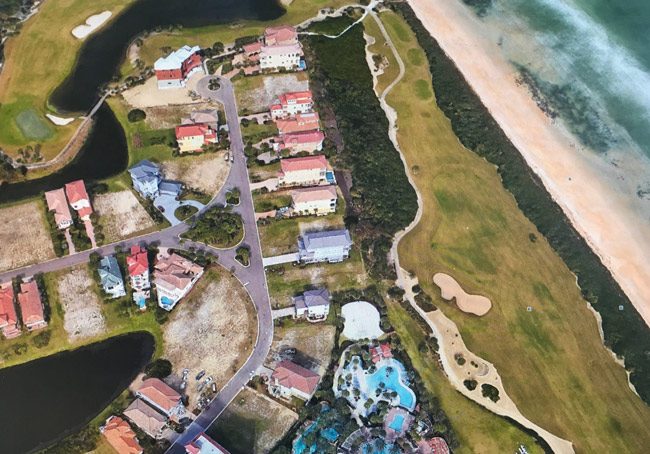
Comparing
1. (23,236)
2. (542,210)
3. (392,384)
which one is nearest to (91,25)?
(23,236)

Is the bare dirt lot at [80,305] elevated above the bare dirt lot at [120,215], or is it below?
below

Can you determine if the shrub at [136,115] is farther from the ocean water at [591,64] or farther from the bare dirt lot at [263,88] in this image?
the ocean water at [591,64]

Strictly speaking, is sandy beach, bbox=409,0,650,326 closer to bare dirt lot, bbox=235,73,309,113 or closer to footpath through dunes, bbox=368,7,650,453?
footpath through dunes, bbox=368,7,650,453

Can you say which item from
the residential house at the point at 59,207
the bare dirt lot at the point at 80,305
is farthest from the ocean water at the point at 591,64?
the residential house at the point at 59,207

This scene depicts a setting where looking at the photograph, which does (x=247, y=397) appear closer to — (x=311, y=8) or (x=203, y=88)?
(x=203, y=88)

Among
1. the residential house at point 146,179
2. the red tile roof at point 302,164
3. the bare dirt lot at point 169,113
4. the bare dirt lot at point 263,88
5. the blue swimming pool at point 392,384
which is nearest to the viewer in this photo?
the blue swimming pool at point 392,384

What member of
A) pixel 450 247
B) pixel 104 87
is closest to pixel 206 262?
pixel 450 247

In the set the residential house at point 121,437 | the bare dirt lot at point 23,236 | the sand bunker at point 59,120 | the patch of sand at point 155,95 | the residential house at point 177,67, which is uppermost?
the residential house at point 177,67
